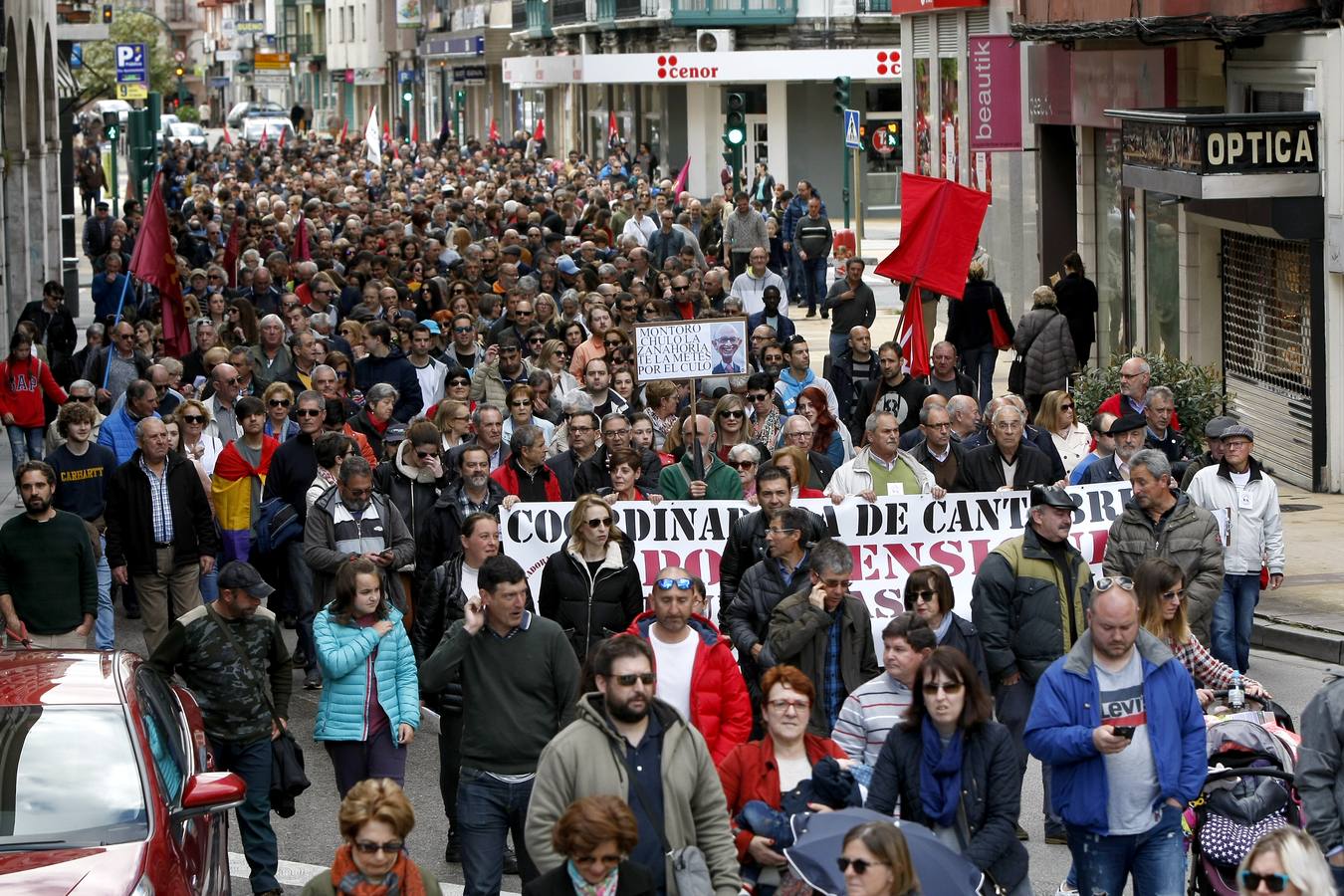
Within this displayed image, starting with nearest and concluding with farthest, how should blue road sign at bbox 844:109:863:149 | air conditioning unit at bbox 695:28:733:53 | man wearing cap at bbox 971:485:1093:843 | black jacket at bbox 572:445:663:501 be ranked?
man wearing cap at bbox 971:485:1093:843 → black jacket at bbox 572:445:663:501 → blue road sign at bbox 844:109:863:149 → air conditioning unit at bbox 695:28:733:53

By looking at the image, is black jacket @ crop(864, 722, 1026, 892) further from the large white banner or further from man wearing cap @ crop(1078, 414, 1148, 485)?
man wearing cap @ crop(1078, 414, 1148, 485)

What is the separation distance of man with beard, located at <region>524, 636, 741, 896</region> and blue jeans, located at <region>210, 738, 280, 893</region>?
2230 millimetres

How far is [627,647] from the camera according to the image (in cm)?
724

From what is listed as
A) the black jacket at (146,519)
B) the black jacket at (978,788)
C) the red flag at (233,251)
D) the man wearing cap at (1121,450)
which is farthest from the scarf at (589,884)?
the red flag at (233,251)

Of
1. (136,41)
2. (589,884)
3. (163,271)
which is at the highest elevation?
(136,41)

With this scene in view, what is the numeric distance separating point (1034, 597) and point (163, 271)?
13926 mm

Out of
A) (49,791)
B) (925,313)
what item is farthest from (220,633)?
(925,313)

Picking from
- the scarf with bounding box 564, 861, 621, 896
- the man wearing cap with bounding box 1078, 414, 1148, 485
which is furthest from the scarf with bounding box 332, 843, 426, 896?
the man wearing cap with bounding box 1078, 414, 1148, 485

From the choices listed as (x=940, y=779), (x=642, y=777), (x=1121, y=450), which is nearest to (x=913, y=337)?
(x=1121, y=450)

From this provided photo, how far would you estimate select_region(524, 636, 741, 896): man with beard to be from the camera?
7.08m

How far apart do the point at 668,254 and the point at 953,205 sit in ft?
34.4

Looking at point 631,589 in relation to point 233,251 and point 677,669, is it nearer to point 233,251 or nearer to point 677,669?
point 677,669

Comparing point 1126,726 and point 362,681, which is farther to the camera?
point 362,681

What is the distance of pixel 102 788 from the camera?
7480 mm
